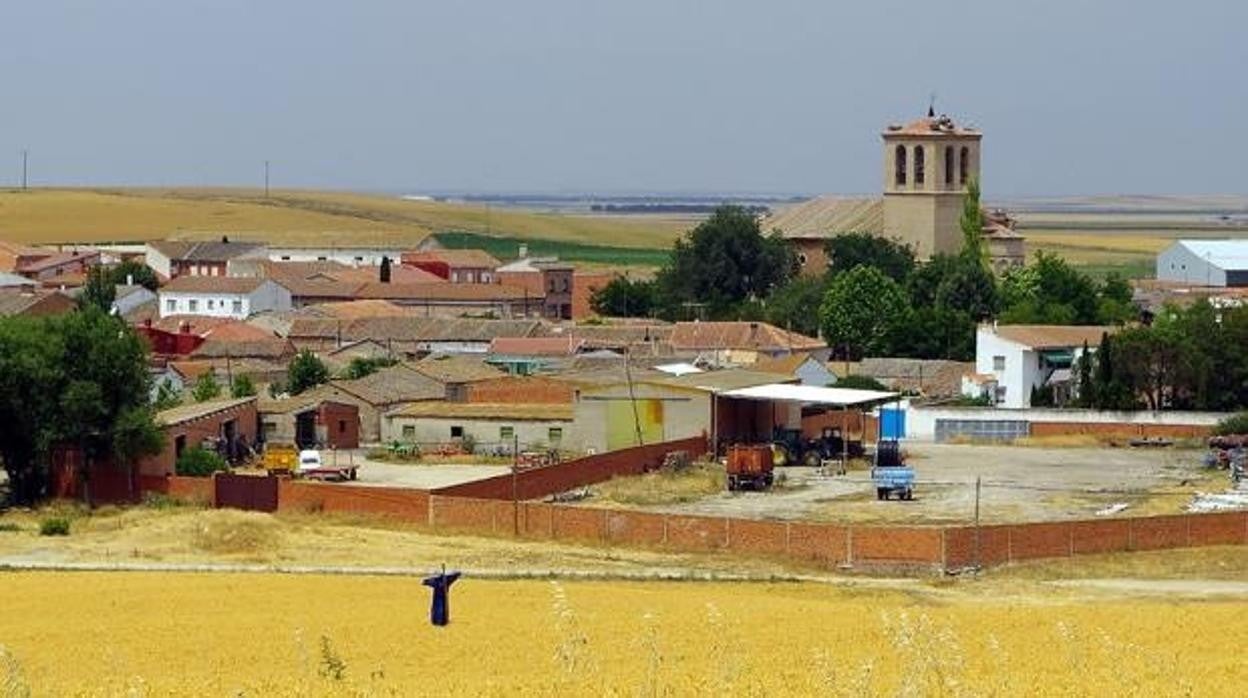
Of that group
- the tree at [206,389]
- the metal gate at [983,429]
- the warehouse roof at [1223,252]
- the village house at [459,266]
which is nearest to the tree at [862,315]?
the metal gate at [983,429]

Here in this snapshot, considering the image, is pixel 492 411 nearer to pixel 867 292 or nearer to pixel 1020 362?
pixel 1020 362

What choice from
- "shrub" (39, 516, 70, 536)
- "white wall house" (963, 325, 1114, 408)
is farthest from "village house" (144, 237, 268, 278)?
"shrub" (39, 516, 70, 536)

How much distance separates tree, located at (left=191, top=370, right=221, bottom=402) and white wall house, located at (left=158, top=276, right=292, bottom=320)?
24570 mm

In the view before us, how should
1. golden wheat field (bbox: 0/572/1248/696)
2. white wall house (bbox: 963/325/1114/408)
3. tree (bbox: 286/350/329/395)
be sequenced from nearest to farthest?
golden wheat field (bbox: 0/572/1248/696) < tree (bbox: 286/350/329/395) < white wall house (bbox: 963/325/1114/408)

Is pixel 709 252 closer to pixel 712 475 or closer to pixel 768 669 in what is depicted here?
pixel 712 475

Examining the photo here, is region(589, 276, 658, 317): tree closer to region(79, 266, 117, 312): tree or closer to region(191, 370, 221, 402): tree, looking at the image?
region(79, 266, 117, 312): tree

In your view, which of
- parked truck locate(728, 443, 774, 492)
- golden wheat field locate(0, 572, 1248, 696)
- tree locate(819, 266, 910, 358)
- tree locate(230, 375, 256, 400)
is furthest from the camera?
tree locate(819, 266, 910, 358)

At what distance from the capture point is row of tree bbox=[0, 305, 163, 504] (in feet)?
153

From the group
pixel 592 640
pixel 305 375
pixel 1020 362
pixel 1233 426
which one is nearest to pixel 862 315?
pixel 1020 362

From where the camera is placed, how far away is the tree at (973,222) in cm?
9420

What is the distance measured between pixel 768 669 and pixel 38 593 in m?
13.8

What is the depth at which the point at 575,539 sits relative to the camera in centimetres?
4025

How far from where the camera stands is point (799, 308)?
87.4m

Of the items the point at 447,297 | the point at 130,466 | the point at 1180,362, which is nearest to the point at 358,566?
the point at 130,466
